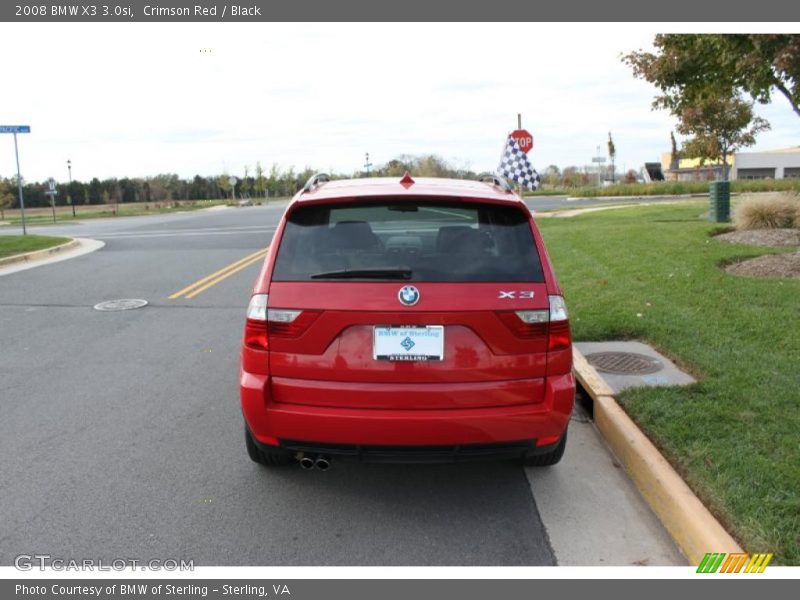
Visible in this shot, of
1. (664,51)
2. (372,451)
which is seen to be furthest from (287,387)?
(664,51)

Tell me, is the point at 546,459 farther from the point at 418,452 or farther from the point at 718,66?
the point at 718,66

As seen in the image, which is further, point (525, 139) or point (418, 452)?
point (525, 139)

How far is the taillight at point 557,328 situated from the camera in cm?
340

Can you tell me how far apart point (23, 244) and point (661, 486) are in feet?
55.7

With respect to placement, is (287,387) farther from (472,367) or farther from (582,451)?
(582,451)

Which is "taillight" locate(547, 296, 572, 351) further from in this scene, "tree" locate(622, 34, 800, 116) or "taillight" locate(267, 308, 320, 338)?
"tree" locate(622, 34, 800, 116)

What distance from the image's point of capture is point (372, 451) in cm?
Result: 332

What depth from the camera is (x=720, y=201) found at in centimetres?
1532

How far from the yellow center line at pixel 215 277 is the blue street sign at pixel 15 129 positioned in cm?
763

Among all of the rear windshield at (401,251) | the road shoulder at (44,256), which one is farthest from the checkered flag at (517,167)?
the rear windshield at (401,251)

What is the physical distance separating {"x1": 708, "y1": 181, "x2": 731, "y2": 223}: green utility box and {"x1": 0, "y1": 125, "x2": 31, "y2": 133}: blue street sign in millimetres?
17327

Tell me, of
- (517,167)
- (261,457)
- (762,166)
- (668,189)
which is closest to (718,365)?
(261,457)

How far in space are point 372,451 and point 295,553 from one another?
60cm

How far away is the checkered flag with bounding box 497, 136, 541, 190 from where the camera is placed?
749 inches
